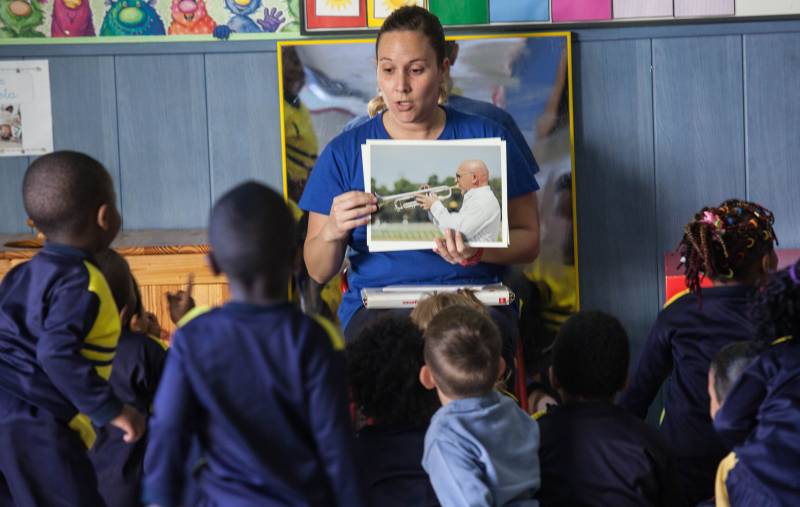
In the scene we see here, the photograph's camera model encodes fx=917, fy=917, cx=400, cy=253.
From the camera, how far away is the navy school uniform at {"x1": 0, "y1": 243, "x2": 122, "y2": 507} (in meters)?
2.00

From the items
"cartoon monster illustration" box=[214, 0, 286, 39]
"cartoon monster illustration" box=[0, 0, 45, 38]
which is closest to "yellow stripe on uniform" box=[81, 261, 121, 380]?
"cartoon monster illustration" box=[214, 0, 286, 39]

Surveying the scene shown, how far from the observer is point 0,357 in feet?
6.76

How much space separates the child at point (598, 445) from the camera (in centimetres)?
196

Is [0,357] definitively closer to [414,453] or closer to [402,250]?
[414,453]

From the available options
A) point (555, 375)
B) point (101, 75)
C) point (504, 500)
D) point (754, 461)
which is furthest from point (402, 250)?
point (101, 75)

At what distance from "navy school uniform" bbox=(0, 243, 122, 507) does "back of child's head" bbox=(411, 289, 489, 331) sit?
752 millimetres

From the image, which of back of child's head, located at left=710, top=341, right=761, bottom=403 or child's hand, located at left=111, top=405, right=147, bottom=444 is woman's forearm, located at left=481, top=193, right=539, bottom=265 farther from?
child's hand, located at left=111, top=405, right=147, bottom=444

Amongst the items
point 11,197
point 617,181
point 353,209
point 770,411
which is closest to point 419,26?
point 353,209

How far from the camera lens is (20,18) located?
152 inches

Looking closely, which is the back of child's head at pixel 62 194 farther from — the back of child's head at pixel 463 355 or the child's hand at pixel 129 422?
the back of child's head at pixel 463 355

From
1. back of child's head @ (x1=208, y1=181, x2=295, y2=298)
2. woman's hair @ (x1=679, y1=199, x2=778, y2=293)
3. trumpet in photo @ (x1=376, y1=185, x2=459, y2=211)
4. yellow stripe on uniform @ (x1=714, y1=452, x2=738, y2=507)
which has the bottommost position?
yellow stripe on uniform @ (x1=714, y1=452, x2=738, y2=507)

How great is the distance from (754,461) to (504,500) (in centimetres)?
51

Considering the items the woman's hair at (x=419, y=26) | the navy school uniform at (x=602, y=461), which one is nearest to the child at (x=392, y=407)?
the navy school uniform at (x=602, y=461)

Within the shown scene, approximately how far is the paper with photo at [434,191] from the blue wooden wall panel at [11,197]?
2.05m
